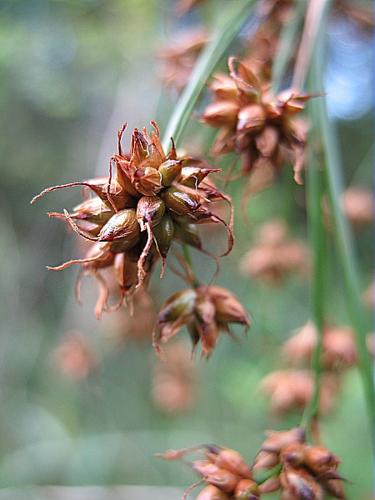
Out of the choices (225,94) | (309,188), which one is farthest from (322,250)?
(225,94)

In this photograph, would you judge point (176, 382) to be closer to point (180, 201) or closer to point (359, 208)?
point (359, 208)

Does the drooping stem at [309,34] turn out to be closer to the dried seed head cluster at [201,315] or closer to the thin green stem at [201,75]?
the thin green stem at [201,75]

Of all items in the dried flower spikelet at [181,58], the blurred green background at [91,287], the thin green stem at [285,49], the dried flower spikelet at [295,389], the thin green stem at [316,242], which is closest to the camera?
the thin green stem at [316,242]

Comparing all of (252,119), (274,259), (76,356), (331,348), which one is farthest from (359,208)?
(252,119)

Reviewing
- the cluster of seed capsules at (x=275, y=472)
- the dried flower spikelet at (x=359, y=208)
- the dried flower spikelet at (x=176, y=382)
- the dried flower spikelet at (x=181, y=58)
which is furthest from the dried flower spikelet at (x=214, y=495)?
the dried flower spikelet at (x=176, y=382)

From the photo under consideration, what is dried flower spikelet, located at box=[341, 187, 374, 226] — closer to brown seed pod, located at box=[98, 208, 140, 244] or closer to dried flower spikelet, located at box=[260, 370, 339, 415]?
dried flower spikelet, located at box=[260, 370, 339, 415]

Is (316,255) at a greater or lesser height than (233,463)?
greater
